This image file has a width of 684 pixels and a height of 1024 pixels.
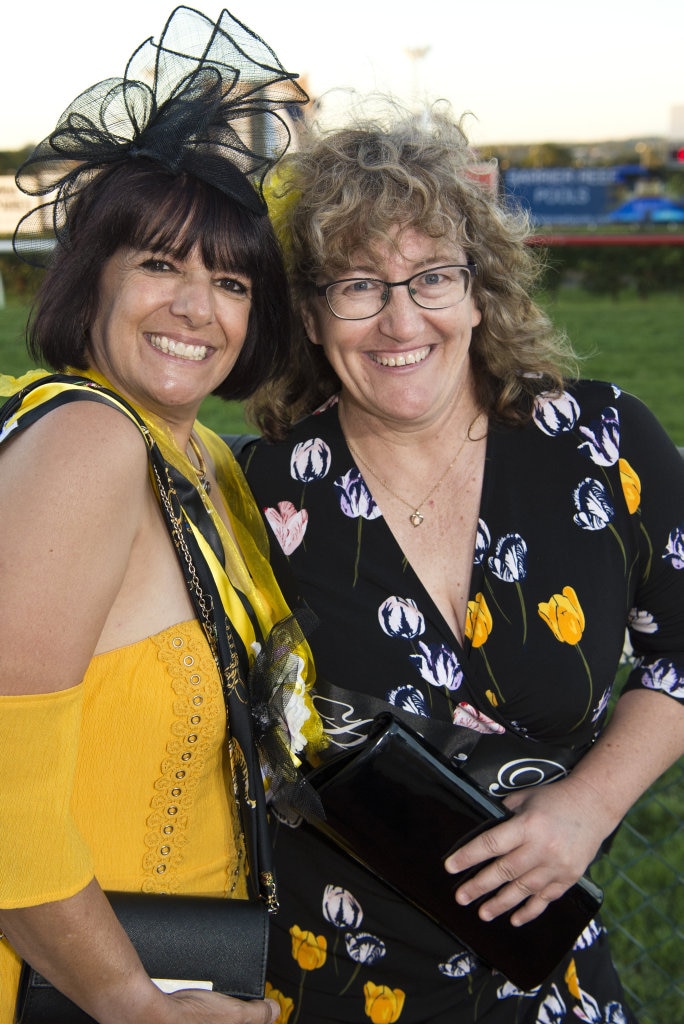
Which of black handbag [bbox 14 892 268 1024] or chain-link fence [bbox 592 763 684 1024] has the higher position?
black handbag [bbox 14 892 268 1024]

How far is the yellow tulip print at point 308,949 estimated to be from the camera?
2244mm

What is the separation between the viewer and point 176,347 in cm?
204

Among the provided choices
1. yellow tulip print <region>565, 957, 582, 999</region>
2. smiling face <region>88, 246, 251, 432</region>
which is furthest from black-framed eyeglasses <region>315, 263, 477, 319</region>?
yellow tulip print <region>565, 957, 582, 999</region>

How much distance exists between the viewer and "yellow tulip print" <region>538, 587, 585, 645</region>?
2.13m

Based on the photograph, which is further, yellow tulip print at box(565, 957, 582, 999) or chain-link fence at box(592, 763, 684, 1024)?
chain-link fence at box(592, 763, 684, 1024)

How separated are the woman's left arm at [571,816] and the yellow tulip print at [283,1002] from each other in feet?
1.84

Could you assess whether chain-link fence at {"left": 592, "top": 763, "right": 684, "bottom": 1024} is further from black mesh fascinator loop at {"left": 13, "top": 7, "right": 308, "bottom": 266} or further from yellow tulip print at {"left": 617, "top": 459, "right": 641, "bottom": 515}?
black mesh fascinator loop at {"left": 13, "top": 7, "right": 308, "bottom": 266}

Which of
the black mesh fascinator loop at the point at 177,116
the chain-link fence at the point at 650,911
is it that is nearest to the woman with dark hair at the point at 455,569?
the black mesh fascinator loop at the point at 177,116

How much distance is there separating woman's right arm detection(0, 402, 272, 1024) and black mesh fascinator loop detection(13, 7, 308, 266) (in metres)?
0.57

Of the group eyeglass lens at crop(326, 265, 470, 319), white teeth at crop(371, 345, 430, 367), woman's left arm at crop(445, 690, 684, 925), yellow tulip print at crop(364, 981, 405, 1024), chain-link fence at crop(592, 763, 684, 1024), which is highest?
eyeglass lens at crop(326, 265, 470, 319)

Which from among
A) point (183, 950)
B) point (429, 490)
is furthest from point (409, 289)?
point (183, 950)

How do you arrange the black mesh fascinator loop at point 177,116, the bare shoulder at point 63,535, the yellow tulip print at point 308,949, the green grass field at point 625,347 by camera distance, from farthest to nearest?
the green grass field at point 625,347, the yellow tulip print at point 308,949, the black mesh fascinator loop at point 177,116, the bare shoulder at point 63,535

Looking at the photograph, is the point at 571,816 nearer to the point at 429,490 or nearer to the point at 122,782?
the point at 429,490

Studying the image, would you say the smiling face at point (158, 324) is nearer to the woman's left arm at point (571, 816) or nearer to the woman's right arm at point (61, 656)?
the woman's right arm at point (61, 656)
